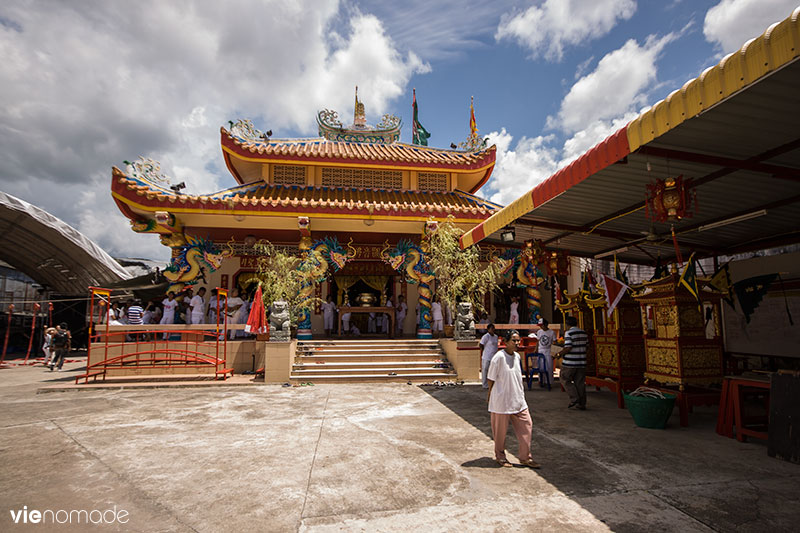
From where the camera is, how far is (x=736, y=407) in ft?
16.5

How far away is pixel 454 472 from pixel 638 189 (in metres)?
4.82

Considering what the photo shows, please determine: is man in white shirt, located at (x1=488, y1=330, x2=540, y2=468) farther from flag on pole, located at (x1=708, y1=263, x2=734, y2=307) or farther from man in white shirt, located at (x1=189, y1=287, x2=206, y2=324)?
man in white shirt, located at (x1=189, y1=287, x2=206, y2=324)

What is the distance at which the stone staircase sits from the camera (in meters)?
9.95

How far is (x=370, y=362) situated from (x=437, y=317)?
3750 millimetres

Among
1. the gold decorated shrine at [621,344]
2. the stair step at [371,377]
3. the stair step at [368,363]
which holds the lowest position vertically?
the stair step at [371,377]

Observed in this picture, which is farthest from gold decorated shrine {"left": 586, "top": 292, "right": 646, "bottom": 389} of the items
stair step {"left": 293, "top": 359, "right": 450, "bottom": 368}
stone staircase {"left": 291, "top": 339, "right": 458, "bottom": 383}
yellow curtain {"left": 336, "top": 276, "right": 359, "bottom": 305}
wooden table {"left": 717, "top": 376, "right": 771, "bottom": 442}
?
yellow curtain {"left": 336, "top": 276, "right": 359, "bottom": 305}

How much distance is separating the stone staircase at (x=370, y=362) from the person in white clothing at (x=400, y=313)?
3.25 m

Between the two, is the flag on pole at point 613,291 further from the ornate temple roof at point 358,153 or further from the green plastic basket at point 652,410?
the ornate temple roof at point 358,153

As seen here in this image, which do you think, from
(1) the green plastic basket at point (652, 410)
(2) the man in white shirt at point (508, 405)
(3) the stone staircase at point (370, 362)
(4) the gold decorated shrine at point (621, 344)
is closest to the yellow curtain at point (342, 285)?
(3) the stone staircase at point (370, 362)

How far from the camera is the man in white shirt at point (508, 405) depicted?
4180 mm

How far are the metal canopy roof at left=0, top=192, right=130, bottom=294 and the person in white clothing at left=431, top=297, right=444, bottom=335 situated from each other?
15332 millimetres

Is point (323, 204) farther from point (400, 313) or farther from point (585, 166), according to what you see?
point (585, 166)

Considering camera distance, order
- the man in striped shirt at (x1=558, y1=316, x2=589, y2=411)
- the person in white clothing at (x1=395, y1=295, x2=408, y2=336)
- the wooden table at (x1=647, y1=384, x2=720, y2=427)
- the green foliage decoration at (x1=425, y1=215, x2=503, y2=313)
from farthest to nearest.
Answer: the person in white clothing at (x1=395, y1=295, x2=408, y2=336) < the green foliage decoration at (x1=425, y1=215, x2=503, y2=313) < the man in striped shirt at (x1=558, y1=316, x2=589, y2=411) < the wooden table at (x1=647, y1=384, x2=720, y2=427)

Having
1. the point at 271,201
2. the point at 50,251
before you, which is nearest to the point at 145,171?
the point at 271,201
